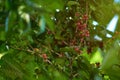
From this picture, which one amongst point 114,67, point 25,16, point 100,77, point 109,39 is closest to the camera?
point 25,16

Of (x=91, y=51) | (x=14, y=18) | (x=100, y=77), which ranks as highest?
(x=14, y=18)

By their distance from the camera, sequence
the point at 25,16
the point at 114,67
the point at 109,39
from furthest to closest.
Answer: the point at 109,39
the point at 114,67
the point at 25,16

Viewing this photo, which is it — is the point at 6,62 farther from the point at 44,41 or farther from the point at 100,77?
the point at 100,77

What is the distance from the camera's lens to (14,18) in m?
1.05

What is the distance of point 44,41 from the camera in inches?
91.2

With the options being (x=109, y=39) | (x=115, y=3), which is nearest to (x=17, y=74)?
(x=109, y=39)

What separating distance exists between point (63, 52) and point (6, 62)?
403mm

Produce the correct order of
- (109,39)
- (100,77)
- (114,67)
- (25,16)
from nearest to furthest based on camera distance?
1. (25,16)
2. (114,67)
3. (100,77)
4. (109,39)

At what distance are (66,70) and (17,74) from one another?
394mm

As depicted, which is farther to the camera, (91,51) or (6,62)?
(91,51)

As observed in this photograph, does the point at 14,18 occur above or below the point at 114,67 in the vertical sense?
above

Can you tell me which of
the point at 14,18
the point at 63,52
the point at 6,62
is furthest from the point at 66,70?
the point at 14,18

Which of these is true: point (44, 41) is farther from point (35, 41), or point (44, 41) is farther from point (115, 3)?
point (115, 3)

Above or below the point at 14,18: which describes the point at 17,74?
below
